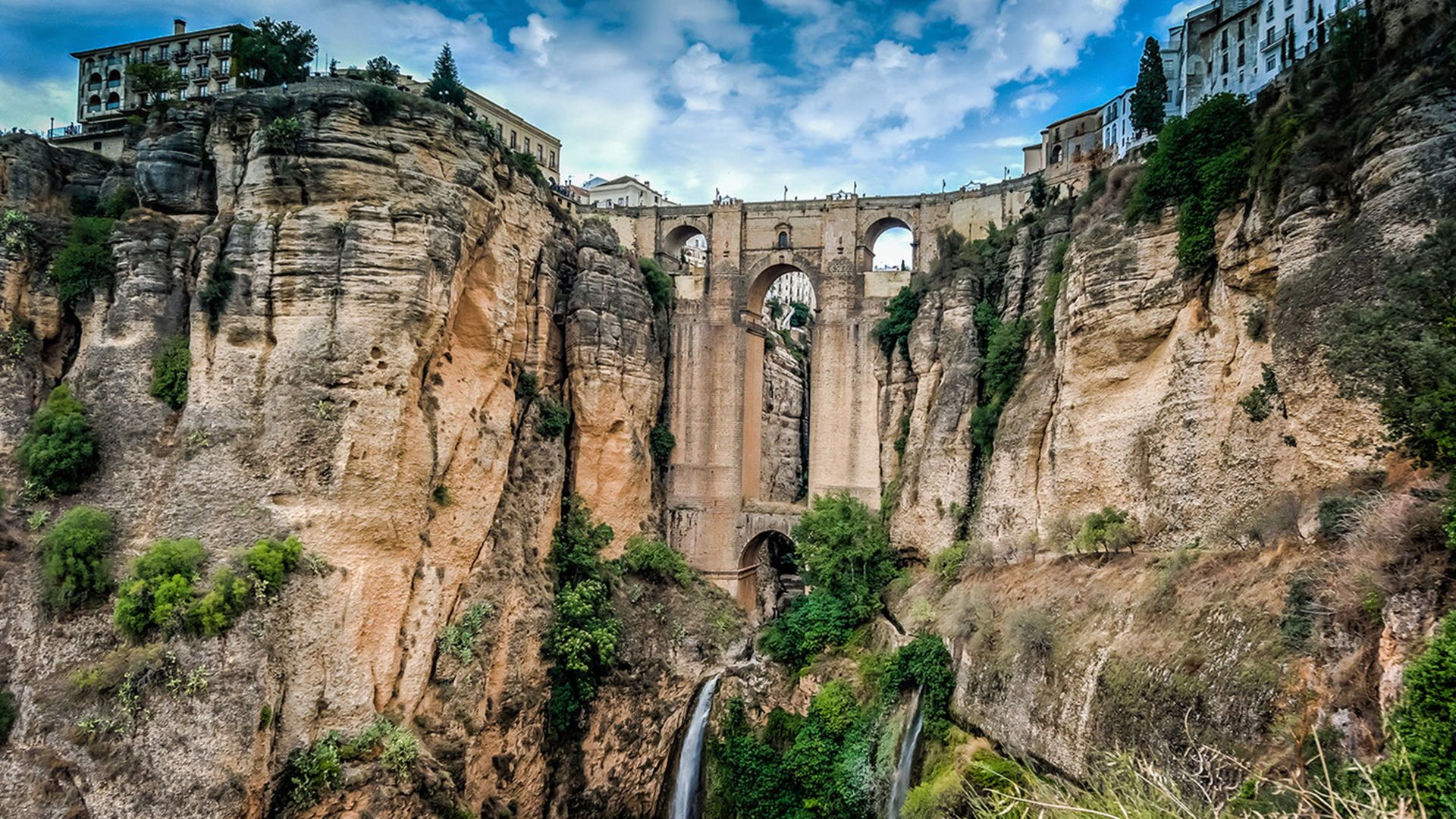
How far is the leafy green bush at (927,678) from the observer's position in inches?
797

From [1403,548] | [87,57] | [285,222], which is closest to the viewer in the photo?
[1403,548]

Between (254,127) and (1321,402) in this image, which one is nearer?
(1321,402)

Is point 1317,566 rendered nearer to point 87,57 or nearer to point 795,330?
point 795,330

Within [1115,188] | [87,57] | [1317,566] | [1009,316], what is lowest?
[1317,566]

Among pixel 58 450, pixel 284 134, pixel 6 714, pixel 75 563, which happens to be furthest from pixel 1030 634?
pixel 58 450

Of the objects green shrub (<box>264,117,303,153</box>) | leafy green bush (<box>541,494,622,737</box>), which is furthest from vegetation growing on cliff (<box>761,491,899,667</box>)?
green shrub (<box>264,117,303,153</box>)

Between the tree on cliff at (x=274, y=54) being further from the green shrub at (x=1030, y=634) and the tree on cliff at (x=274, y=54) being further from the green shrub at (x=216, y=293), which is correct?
the green shrub at (x=1030, y=634)

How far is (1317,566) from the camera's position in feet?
40.8

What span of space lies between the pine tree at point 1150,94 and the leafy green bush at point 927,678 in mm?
19803

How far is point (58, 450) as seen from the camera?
20.4 meters

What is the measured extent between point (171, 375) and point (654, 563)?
51.1 ft

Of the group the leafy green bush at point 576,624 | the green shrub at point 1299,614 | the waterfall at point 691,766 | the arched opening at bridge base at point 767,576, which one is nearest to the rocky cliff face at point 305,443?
the leafy green bush at point 576,624

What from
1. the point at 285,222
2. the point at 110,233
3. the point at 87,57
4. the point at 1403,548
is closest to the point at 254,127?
the point at 285,222

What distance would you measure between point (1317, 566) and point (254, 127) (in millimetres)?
24864
